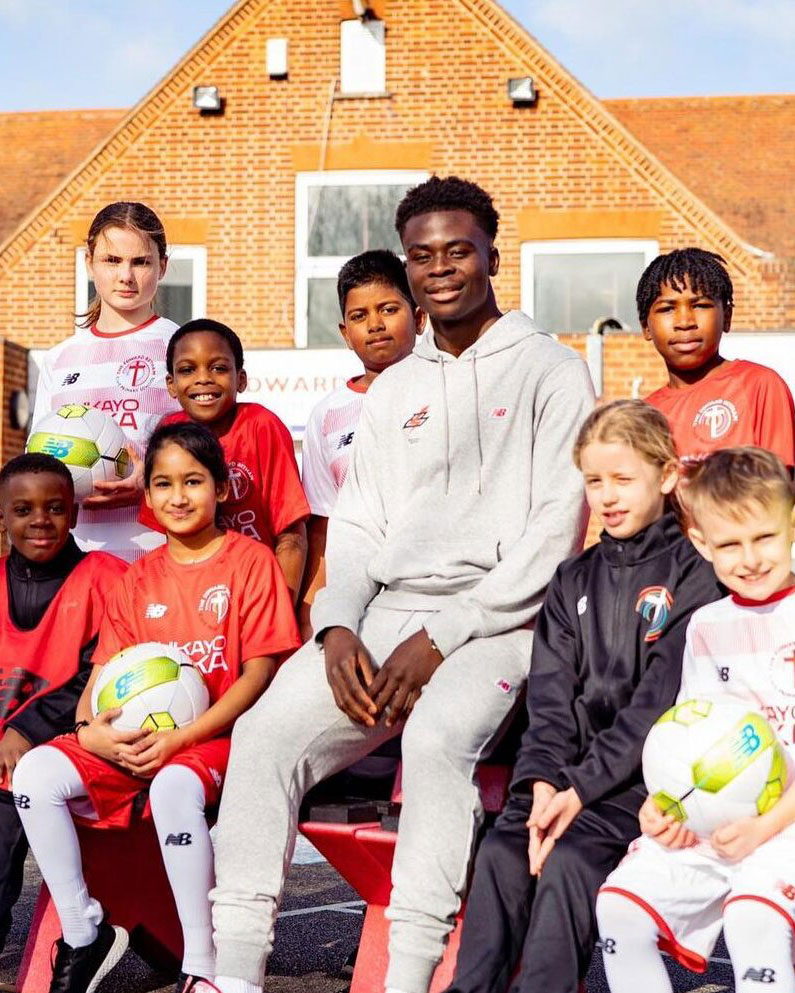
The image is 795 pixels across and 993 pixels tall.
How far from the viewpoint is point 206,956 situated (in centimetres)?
394

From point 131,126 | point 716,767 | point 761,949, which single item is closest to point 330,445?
point 716,767

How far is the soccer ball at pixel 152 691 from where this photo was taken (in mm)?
4199

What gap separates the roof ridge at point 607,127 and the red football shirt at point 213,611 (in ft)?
44.7

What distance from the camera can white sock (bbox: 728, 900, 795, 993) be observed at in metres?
3.13

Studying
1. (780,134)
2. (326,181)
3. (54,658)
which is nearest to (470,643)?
(54,658)

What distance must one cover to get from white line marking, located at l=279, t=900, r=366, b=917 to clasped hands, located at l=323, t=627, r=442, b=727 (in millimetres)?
2410

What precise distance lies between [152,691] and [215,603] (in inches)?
15.8

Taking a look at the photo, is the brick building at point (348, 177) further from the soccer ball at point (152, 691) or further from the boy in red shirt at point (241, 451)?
the soccer ball at point (152, 691)

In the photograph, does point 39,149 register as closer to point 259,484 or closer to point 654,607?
point 259,484

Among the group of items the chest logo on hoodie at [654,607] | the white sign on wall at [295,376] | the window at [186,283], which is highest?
the window at [186,283]

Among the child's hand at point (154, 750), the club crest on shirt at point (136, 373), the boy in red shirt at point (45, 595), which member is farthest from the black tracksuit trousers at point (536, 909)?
the club crest on shirt at point (136, 373)

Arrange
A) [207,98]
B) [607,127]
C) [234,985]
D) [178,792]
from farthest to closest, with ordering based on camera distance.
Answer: [207,98] → [607,127] → [178,792] → [234,985]

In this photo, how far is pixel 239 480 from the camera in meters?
5.09

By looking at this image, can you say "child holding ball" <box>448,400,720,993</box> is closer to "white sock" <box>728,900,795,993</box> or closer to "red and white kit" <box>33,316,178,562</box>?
"white sock" <box>728,900,795,993</box>
